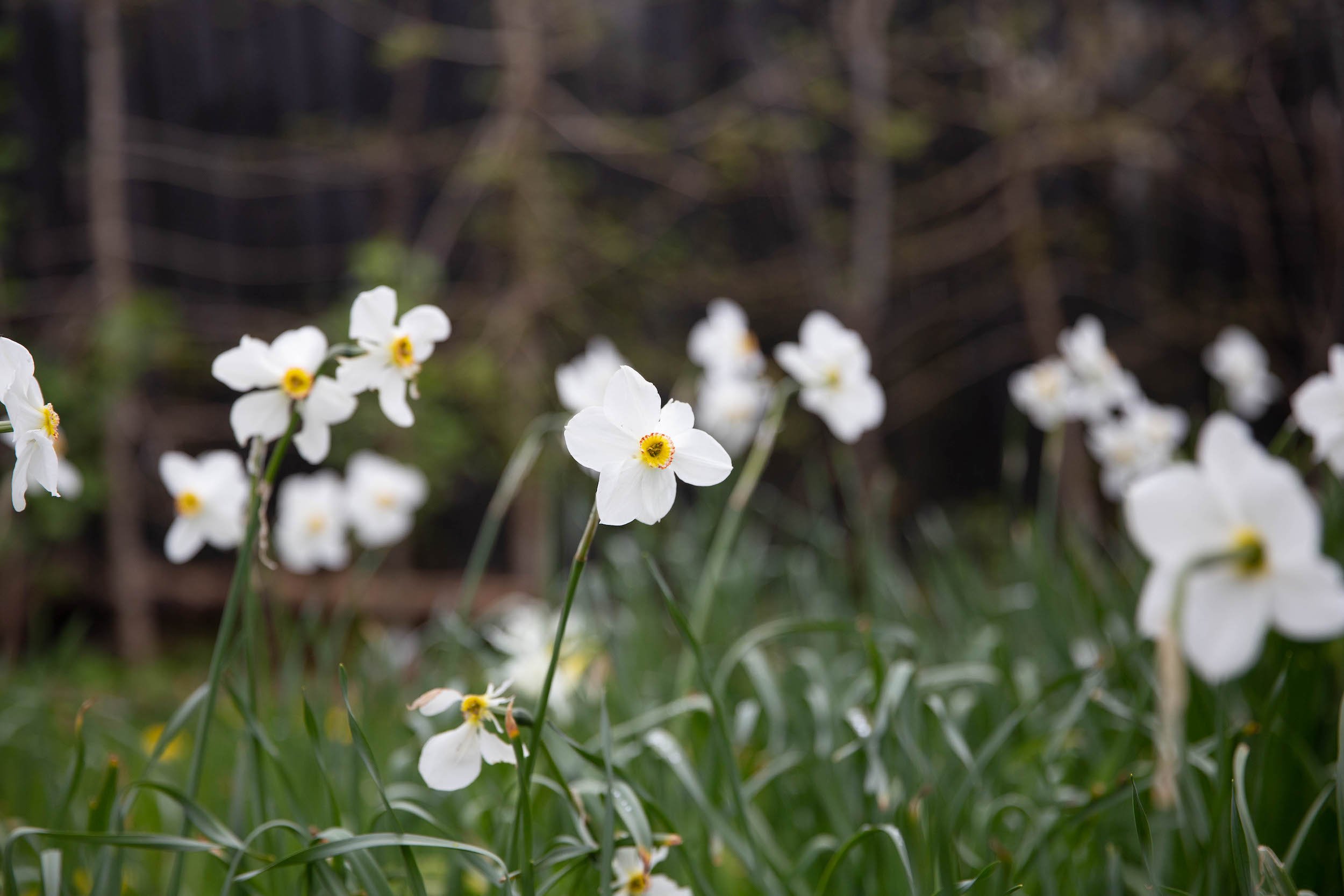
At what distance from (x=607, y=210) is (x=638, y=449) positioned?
3.29 metres

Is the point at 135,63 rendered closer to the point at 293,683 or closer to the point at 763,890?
the point at 293,683

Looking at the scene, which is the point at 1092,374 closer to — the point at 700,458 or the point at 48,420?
the point at 700,458

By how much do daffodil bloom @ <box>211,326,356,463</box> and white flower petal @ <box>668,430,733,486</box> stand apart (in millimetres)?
372

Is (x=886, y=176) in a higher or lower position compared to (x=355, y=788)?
higher

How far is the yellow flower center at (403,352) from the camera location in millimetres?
859

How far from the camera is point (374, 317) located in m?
0.85

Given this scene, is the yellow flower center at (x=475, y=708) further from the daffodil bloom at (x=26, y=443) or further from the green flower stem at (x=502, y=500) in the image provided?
the green flower stem at (x=502, y=500)

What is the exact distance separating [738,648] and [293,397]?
2.00ft

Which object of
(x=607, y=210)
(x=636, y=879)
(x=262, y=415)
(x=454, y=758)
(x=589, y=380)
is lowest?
(x=636, y=879)

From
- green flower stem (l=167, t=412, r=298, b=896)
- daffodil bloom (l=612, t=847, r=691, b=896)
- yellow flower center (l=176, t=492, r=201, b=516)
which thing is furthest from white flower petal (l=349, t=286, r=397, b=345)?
daffodil bloom (l=612, t=847, r=691, b=896)

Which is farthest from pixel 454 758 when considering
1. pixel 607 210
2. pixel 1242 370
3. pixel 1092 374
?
pixel 607 210

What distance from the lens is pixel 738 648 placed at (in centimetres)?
111

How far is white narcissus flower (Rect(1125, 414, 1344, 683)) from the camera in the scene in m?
0.46

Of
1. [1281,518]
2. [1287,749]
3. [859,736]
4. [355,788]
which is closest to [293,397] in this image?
[355,788]
